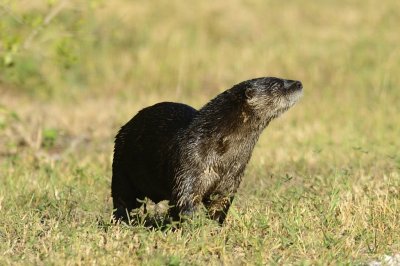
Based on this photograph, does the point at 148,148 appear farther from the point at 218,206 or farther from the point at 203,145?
the point at 218,206

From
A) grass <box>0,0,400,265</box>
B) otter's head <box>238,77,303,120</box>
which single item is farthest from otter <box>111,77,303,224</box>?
grass <box>0,0,400,265</box>

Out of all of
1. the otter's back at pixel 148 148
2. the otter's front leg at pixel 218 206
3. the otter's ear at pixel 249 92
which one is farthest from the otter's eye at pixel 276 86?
the otter's front leg at pixel 218 206

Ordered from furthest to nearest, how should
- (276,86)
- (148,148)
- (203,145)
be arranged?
(148,148), (276,86), (203,145)

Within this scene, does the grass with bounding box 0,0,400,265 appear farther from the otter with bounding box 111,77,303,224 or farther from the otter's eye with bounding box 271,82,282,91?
the otter's eye with bounding box 271,82,282,91

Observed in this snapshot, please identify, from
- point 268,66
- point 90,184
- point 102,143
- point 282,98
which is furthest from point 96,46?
point 282,98

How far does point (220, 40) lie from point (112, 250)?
10.2 metres

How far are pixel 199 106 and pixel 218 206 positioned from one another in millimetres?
5951

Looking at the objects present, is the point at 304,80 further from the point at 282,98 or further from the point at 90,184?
the point at 282,98

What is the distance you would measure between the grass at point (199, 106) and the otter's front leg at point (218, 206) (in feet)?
0.33

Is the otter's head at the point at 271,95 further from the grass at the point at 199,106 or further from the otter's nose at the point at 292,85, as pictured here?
the grass at the point at 199,106

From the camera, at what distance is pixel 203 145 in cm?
632

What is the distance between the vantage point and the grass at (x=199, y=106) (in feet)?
18.7

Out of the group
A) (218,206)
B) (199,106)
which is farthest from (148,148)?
(199,106)

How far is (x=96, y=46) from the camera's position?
14.6 meters
